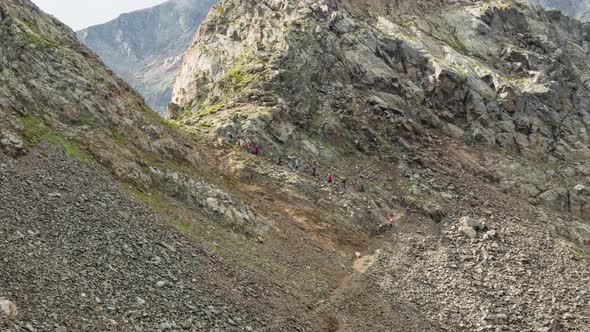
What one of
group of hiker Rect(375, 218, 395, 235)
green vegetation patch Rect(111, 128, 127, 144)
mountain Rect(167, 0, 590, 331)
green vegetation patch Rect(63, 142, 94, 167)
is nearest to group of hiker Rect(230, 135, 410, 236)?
mountain Rect(167, 0, 590, 331)

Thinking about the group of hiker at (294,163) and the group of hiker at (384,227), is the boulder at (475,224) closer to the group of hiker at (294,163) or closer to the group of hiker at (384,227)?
the group of hiker at (294,163)

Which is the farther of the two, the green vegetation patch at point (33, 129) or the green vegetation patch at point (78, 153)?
the green vegetation patch at point (78, 153)

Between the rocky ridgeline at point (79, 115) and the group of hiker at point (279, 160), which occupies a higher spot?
the rocky ridgeline at point (79, 115)

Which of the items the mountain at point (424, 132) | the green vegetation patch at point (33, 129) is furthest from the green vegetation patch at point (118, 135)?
the mountain at point (424, 132)

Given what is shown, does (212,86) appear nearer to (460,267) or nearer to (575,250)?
(460,267)

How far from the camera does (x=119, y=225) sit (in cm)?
2384

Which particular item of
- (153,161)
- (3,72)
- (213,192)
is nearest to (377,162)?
(213,192)

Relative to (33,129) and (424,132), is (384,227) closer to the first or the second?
(424,132)

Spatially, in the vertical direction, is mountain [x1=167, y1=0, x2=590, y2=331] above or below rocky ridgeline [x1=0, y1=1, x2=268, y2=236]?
below

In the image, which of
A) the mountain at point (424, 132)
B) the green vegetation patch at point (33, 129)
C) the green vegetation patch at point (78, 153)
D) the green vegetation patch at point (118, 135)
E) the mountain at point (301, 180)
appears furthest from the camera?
the green vegetation patch at point (118, 135)

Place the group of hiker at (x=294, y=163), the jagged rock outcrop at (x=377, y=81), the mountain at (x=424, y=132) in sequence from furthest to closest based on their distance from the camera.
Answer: the jagged rock outcrop at (x=377, y=81), the group of hiker at (x=294, y=163), the mountain at (x=424, y=132)

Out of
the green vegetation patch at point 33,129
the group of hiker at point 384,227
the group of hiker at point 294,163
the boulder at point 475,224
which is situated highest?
the green vegetation patch at point 33,129

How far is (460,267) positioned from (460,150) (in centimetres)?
2760

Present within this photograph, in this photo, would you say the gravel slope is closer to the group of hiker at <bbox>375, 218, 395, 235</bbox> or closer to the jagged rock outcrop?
the group of hiker at <bbox>375, 218, 395, 235</bbox>
